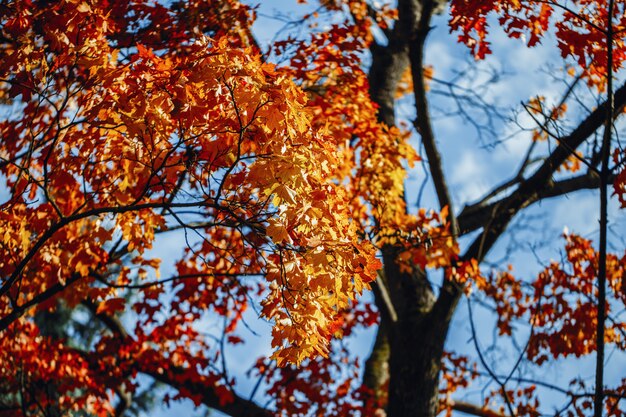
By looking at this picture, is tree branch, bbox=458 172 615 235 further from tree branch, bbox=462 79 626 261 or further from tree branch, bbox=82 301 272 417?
tree branch, bbox=82 301 272 417

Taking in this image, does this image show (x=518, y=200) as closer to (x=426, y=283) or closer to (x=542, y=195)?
(x=542, y=195)

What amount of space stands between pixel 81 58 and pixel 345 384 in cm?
818

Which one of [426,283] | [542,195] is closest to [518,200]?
[542,195]

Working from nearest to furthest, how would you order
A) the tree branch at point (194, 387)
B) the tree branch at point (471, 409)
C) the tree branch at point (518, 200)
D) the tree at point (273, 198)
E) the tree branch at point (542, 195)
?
the tree at point (273, 198), the tree branch at point (518, 200), the tree branch at point (542, 195), the tree branch at point (194, 387), the tree branch at point (471, 409)

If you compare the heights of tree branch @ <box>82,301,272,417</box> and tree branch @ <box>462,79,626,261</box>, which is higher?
tree branch @ <box>462,79,626,261</box>

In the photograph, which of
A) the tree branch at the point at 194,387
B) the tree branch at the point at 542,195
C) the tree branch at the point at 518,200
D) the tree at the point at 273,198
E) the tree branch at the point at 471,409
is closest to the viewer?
the tree at the point at 273,198

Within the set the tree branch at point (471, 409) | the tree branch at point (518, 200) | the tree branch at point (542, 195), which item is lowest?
the tree branch at point (471, 409)

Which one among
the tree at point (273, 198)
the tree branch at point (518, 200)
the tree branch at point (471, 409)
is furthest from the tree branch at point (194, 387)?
the tree branch at point (518, 200)

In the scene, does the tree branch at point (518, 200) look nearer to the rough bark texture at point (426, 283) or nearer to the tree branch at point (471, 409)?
the rough bark texture at point (426, 283)

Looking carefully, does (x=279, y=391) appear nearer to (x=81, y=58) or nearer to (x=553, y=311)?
(x=553, y=311)

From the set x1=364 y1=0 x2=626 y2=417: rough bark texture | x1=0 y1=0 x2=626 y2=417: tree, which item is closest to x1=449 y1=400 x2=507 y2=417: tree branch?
x1=0 y1=0 x2=626 y2=417: tree

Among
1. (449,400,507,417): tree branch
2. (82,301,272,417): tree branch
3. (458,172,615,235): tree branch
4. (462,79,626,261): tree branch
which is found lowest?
(82,301,272,417): tree branch

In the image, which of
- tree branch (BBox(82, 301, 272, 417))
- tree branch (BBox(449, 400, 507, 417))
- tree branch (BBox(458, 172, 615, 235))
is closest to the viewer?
tree branch (BBox(458, 172, 615, 235))

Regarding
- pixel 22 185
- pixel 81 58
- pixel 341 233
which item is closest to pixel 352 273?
pixel 341 233
